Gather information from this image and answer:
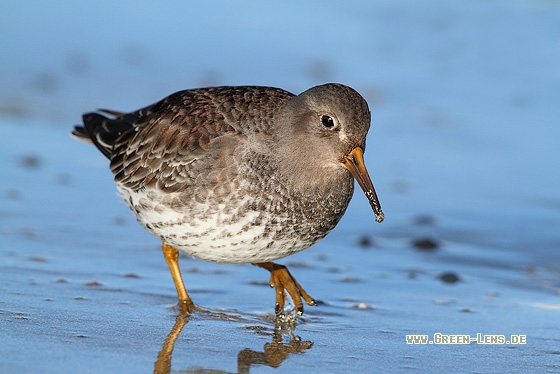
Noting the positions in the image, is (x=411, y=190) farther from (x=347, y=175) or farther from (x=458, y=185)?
(x=347, y=175)

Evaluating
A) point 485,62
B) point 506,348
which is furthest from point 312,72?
point 506,348

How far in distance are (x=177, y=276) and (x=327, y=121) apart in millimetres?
1637

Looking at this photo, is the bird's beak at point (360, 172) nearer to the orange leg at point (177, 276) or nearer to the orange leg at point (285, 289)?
the orange leg at point (285, 289)

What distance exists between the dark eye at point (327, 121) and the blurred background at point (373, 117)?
4.51 ft

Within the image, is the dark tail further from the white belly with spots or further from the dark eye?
the dark eye

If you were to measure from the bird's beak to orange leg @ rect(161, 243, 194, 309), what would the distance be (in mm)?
1455

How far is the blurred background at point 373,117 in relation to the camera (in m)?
7.65

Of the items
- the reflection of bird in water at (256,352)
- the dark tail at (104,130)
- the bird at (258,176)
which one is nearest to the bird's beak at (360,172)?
the bird at (258,176)

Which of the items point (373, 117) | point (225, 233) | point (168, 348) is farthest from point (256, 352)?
point (373, 117)

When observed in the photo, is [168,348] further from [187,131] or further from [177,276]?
[187,131]

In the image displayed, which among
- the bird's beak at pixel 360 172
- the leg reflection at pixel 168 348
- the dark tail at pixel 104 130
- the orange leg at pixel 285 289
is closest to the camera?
the leg reflection at pixel 168 348

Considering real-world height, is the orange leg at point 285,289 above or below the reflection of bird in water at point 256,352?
above

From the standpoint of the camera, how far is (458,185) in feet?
32.0

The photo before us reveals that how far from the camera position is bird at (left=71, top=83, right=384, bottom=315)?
6137mm
